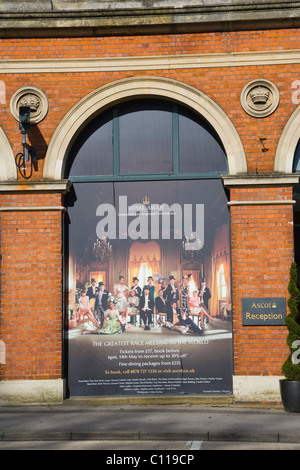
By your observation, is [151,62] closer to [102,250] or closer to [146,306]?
[102,250]

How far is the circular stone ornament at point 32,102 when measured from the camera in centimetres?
1256

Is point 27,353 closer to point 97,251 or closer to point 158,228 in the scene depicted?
point 97,251

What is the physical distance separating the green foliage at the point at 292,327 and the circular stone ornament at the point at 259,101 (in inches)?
112

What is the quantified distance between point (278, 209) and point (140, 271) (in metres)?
2.73

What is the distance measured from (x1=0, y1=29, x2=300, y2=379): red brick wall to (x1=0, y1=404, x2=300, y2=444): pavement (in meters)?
0.93

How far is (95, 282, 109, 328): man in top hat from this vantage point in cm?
1258

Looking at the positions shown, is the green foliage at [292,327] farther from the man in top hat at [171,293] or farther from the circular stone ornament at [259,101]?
the circular stone ornament at [259,101]

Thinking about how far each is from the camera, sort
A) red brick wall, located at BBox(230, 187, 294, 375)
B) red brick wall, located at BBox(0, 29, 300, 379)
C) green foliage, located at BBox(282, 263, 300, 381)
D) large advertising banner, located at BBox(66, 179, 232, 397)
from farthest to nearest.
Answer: large advertising banner, located at BBox(66, 179, 232, 397) < red brick wall, located at BBox(0, 29, 300, 379) < red brick wall, located at BBox(230, 187, 294, 375) < green foliage, located at BBox(282, 263, 300, 381)

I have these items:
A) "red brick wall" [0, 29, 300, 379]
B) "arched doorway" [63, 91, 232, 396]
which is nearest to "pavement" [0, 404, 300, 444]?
"arched doorway" [63, 91, 232, 396]

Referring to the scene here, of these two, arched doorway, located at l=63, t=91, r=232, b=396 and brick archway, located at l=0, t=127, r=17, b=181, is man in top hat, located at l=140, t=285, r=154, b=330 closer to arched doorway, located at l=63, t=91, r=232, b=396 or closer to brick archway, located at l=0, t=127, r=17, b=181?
arched doorway, located at l=63, t=91, r=232, b=396

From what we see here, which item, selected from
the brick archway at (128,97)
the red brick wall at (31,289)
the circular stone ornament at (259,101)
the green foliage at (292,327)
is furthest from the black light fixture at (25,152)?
the green foliage at (292,327)

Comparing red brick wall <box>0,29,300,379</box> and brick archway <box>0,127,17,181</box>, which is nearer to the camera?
red brick wall <box>0,29,300,379</box>

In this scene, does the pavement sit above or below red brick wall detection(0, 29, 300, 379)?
below

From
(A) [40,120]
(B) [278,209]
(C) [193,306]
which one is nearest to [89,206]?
(A) [40,120]
